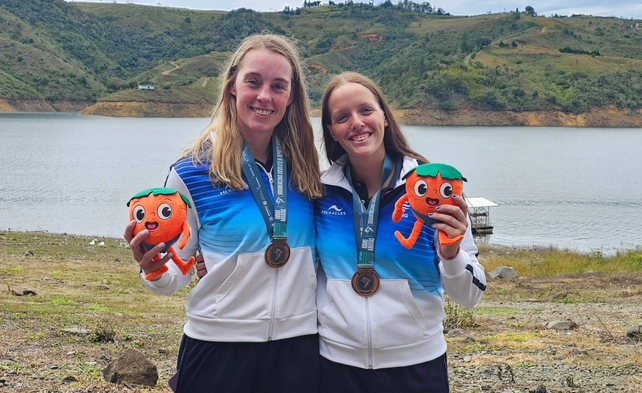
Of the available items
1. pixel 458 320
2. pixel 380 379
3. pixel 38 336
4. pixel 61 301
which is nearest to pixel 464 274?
pixel 380 379

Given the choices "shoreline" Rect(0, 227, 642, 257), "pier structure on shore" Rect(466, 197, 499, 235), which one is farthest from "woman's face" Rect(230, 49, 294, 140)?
A: "pier structure on shore" Rect(466, 197, 499, 235)

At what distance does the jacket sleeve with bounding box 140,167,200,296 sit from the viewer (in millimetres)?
3232

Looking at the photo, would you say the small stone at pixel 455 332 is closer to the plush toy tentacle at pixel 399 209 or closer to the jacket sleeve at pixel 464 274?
the jacket sleeve at pixel 464 274

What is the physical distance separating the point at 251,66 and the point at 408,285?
1338 mm

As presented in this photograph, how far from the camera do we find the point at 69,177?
45.6 m

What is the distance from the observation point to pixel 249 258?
3158 millimetres

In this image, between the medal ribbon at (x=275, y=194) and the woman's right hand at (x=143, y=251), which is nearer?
the woman's right hand at (x=143, y=251)

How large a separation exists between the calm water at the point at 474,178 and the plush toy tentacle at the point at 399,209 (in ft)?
5.51

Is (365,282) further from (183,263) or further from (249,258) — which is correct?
(183,263)

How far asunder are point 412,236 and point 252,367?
991 millimetres

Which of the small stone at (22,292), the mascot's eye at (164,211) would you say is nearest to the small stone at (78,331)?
the small stone at (22,292)

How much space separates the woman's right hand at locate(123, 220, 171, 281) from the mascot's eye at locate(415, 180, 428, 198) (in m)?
1.18

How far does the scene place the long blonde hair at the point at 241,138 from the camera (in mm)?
3276

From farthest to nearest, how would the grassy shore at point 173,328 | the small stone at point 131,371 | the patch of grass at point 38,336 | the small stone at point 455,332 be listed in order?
the small stone at point 455,332 → the patch of grass at point 38,336 → the grassy shore at point 173,328 → the small stone at point 131,371
